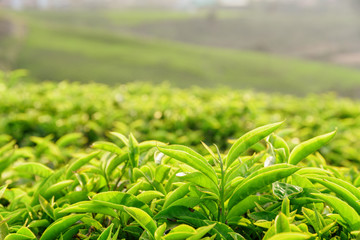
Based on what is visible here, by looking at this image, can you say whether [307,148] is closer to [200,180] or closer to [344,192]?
[344,192]

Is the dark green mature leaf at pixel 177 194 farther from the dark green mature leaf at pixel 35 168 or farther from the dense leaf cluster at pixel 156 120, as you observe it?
the dense leaf cluster at pixel 156 120

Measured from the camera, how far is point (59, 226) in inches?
49.1

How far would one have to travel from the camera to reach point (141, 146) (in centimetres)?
153

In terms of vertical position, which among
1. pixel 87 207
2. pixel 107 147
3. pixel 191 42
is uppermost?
pixel 191 42

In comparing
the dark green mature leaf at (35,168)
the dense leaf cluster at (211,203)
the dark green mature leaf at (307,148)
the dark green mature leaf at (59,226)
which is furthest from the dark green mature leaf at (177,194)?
the dark green mature leaf at (35,168)

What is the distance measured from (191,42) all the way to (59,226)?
2420 cm

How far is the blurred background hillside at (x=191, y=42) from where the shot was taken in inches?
695

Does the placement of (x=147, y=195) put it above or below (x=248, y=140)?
below

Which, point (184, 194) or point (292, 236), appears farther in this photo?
point (184, 194)

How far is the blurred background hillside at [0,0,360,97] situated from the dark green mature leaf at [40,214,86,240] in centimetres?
1535

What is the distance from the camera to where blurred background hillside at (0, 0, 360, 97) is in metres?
17.7

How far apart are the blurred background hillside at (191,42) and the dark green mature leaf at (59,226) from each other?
15.4m

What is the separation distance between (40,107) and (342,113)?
3.71m

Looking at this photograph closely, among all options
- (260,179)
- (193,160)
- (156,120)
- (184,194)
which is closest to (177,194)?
(184,194)
